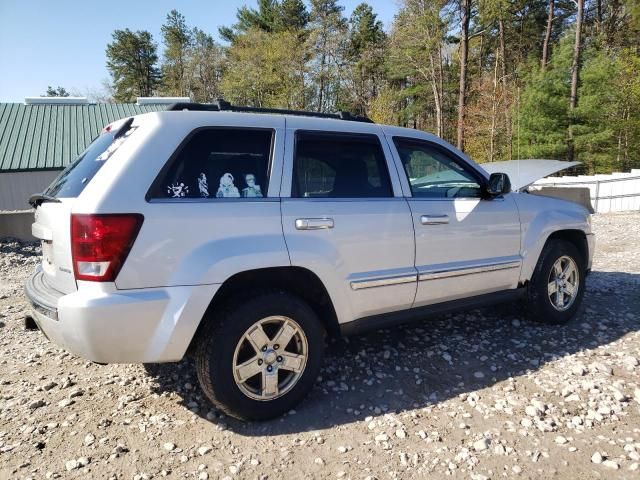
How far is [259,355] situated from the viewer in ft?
9.27

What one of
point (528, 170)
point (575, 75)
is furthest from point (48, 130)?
point (575, 75)

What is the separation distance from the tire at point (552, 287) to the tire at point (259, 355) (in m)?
2.35

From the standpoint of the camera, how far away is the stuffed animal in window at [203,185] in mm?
2701

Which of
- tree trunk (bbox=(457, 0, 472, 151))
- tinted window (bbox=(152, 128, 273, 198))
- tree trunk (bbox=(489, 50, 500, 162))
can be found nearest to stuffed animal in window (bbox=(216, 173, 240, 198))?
tinted window (bbox=(152, 128, 273, 198))

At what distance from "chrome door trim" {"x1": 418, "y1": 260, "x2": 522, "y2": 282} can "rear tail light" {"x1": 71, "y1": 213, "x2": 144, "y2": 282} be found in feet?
6.74

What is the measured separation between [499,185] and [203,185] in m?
2.41

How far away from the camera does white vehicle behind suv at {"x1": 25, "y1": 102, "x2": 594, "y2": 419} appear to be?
8.02 feet

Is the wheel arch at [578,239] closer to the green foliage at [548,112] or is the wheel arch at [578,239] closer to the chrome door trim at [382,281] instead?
the chrome door trim at [382,281]

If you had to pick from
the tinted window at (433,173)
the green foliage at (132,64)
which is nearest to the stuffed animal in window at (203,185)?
the tinted window at (433,173)

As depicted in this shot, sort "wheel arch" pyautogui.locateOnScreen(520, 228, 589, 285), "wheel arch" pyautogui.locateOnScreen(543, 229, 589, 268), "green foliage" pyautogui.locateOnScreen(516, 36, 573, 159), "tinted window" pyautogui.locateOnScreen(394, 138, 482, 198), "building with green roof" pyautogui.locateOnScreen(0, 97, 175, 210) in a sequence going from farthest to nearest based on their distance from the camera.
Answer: "green foliage" pyautogui.locateOnScreen(516, 36, 573, 159) < "building with green roof" pyautogui.locateOnScreen(0, 97, 175, 210) < "wheel arch" pyautogui.locateOnScreen(543, 229, 589, 268) < "wheel arch" pyautogui.locateOnScreen(520, 228, 589, 285) < "tinted window" pyautogui.locateOnScreen(394, 138, 482, 198)

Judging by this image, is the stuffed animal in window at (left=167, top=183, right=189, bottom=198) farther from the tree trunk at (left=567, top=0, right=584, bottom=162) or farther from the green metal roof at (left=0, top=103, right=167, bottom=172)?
the tree trunk at (left=567, top=0, right=584, bottom=162)

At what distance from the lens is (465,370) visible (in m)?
3.58

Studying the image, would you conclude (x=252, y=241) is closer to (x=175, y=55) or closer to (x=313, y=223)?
(x=313, y=223)

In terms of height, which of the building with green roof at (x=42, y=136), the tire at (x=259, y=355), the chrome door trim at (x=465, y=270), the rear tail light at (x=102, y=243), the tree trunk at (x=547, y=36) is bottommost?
the tire at (x=259, y=355)
